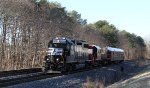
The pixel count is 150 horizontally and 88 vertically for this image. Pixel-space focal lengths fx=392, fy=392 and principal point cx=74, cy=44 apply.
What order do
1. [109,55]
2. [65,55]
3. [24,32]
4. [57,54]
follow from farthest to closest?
[109,55], [24,32], [65,55], [57,54]

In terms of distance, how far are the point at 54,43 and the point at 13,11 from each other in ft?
39.4

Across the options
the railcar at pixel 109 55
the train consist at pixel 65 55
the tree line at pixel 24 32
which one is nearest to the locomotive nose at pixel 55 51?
the train consist at pixel 65 55

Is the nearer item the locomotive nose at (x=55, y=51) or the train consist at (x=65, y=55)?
the train consist at (x=65, y=55)

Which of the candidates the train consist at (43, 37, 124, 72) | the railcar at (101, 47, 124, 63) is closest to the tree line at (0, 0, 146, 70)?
the train consist at (43, 37, 124, 72)

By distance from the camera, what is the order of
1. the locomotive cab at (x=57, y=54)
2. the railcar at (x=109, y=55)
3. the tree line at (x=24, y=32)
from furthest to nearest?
the railcar at (x=109, y=55), the tree line at (x=24, y=32), the locomotive cab at (x=57, y=54)

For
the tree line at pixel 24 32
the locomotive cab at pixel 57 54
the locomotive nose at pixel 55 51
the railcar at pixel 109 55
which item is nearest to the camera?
the locomotive cab at pixel 57 54

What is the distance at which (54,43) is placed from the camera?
117 ft

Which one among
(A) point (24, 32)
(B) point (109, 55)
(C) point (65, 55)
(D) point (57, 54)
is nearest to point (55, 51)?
(D) point (57, 54)

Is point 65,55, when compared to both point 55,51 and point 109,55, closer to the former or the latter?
point 55,51

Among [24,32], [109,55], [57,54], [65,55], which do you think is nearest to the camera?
[57,54]

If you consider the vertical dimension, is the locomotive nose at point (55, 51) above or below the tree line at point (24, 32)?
below

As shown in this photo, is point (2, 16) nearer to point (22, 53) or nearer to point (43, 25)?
point (22, 53)

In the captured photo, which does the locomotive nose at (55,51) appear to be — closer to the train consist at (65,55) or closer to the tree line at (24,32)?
the train consist at (65,55)

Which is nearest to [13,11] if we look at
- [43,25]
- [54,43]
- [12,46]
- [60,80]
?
[12,46]
